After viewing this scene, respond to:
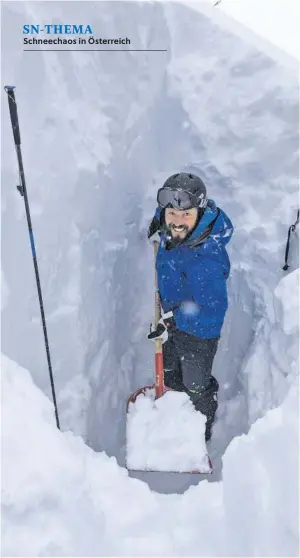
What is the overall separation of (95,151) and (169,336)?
1.75 m

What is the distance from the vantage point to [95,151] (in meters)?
4.21

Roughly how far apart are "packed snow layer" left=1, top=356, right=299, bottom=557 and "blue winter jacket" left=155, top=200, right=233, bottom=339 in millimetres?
1754

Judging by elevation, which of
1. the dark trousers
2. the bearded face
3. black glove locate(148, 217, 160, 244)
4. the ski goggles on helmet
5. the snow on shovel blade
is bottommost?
the snow on shovel blade

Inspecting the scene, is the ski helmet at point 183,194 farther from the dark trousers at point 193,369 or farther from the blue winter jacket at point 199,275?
the dark trousers at point 193,369

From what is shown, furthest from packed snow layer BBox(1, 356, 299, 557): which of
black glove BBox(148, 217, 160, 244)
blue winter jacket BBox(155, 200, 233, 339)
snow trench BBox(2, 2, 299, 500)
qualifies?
black glove BBox(148, 217, 160, 244)

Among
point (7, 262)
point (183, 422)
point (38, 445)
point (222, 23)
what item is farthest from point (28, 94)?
point (183, 422)

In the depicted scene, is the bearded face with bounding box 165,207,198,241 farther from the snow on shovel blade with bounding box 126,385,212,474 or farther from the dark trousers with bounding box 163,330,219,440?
the snow on shovel blade with bounding box 126,385,212,474

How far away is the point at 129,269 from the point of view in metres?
5.07

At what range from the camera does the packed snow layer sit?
75.6 inches

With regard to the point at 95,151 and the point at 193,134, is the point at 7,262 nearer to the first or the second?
the point at 95,151

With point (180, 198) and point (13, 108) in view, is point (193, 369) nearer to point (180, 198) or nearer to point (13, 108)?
point (180, 198)

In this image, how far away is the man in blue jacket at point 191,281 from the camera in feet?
12.4

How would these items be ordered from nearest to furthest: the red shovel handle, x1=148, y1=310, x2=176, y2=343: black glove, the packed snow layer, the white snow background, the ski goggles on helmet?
the packed snow layer → the white snow background → the ski goggles on helmet → x1=148, y1=310, x2=176, y2=343: black glove → the red shovel handle

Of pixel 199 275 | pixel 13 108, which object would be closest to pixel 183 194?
pixel 199 275
